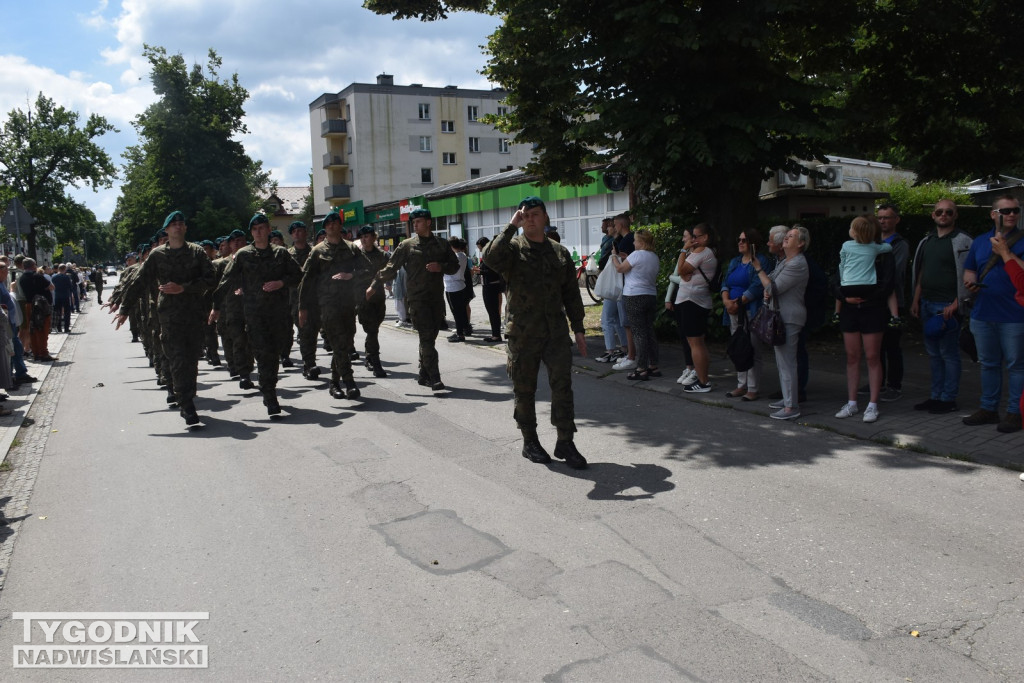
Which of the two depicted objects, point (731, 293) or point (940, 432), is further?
point (731, 293)

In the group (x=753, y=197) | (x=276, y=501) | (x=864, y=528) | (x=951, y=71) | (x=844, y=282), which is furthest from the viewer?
(x=951, y=71)

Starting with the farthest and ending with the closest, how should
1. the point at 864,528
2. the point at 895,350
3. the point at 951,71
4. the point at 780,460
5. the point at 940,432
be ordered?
1. the point at 951,71
2. the point at 895,350
3. the point at 940,432
4. the point at 780,460
5. the point at 864,528

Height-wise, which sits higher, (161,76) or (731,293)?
(161,76)

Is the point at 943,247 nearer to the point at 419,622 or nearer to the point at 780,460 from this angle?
the point at 780,460

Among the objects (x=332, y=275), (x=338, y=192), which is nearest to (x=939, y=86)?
(x=332, y=275)

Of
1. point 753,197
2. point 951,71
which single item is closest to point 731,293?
point 753,197

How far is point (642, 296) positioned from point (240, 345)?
5.58 metres

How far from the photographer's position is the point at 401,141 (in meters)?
67.8

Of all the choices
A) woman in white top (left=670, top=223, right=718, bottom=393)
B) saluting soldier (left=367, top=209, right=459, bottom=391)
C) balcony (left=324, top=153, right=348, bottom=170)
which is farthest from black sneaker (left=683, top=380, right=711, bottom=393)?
balcony (left=324, top=153, right=348, bottom=170)

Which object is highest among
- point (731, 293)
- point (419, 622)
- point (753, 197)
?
point (753, 197)

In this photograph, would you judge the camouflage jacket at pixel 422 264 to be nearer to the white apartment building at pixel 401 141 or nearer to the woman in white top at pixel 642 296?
the woman in white top at pixel 642 296

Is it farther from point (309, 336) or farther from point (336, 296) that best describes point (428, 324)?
point (309, 336)

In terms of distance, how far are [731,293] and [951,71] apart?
7.28 metres

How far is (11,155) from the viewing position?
5806 centimetres
